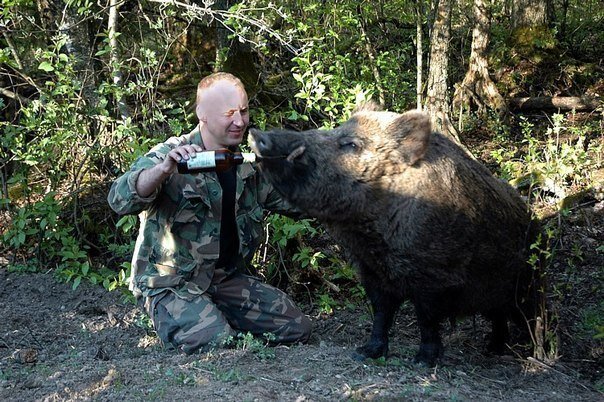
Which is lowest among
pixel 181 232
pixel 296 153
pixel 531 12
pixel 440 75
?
pixel 181 232

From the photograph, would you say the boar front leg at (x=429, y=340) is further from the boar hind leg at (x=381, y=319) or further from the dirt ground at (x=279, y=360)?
the boar hind leg at (x=381, y=319)

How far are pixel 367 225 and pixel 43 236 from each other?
12.4ft

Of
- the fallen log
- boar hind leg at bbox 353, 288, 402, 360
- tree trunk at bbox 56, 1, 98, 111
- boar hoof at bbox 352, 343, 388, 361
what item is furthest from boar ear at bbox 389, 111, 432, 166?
the fallen log

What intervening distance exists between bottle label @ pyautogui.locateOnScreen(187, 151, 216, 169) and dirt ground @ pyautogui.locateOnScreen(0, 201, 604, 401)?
117 cm

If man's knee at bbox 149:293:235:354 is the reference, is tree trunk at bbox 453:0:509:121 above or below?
above

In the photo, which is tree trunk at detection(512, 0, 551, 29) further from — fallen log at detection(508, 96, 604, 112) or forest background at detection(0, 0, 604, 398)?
forest background at detection(0, 0, 604, 398)

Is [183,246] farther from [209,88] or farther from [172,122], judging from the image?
[172,122]

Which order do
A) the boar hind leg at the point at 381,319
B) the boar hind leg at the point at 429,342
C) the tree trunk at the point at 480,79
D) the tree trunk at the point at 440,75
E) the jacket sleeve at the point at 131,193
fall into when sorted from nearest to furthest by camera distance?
the boar hind leg at the point at 429,342 < the boar hind leg at the point at 381,319 < the jacket sleeve at the point at 131,193 < the tree trunk at the point at 440,75 < the tree trunk at the point at 480,79

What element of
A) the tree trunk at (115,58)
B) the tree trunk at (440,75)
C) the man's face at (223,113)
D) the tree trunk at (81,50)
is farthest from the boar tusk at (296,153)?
the tree trunk at (440,75)

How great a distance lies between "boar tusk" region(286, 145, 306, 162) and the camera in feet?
14.0

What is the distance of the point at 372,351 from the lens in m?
4.78

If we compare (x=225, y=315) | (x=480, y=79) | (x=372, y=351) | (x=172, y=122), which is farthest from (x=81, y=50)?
(x=480, y=79)

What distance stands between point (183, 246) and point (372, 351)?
5.20 feet

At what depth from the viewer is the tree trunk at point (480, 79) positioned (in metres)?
10.9
